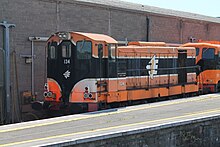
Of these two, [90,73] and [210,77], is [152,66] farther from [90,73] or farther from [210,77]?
[210,77]

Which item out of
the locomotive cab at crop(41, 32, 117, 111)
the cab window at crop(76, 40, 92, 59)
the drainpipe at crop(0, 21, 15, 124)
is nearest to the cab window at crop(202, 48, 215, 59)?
the locomotive cab at crop(41, 32, 117, 111)

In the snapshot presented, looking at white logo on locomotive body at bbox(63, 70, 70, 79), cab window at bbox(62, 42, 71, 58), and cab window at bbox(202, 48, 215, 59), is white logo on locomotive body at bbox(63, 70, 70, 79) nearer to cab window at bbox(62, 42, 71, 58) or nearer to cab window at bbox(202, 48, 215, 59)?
cab window at bbox(62, 42, 71, 58)

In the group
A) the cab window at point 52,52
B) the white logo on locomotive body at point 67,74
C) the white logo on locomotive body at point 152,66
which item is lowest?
the white logo on locomotive body at point 67,74

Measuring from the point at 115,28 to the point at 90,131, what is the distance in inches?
522

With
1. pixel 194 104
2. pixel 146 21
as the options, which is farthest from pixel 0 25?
pixel 146 21

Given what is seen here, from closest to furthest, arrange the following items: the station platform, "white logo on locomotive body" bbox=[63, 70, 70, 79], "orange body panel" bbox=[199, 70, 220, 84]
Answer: the station platform, "white logo on locomotive body" bbox=[63, 70, 70, 79], "orange body panel" bbox=[199, 70, 220, 84]

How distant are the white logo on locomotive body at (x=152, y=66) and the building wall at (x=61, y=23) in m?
4.45

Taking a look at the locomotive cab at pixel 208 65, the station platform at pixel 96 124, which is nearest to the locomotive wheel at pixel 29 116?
the station platform at pixel 96 124

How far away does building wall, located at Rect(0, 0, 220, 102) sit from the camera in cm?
1691

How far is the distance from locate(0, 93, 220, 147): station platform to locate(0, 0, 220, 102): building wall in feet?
18.3

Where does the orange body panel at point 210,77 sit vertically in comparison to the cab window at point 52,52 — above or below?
below

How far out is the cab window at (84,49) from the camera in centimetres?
1433

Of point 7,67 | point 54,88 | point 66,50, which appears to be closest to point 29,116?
point 7,67

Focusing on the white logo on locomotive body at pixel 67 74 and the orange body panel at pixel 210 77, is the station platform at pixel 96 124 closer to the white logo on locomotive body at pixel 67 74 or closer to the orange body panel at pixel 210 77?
the white logo on locomotive body at pixel 67 74
